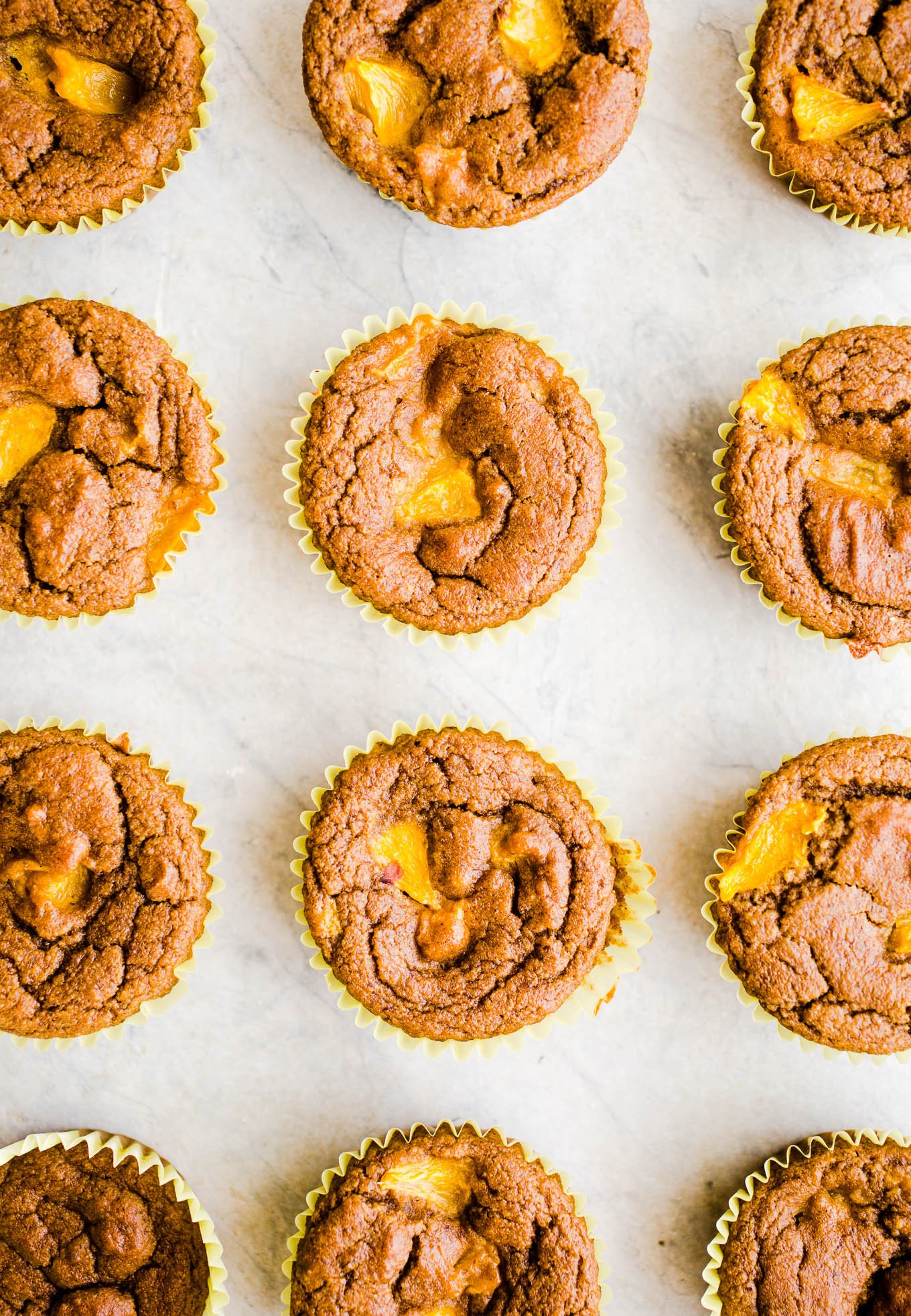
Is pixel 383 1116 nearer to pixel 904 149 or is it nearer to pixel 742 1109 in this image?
pixel 742 1109

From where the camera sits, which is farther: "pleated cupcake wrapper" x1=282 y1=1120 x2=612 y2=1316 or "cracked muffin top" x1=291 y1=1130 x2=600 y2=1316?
"pleated cupcake wrapper" x1=282 y1=1120 x2=612 y2=1316

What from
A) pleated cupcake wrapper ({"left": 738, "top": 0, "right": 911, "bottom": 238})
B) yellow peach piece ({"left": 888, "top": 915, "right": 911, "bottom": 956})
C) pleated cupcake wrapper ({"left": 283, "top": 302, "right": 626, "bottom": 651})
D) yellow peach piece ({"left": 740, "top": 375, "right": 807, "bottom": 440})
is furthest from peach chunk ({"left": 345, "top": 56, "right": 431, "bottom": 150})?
yellow peach piece ({"left": 888, "top": 915, "right": 911, "bottom": 956})

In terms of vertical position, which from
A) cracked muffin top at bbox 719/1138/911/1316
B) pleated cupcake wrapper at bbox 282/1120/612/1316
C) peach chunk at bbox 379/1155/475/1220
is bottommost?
pleated cupcake wrapper at bbox 282/1120/612/1316

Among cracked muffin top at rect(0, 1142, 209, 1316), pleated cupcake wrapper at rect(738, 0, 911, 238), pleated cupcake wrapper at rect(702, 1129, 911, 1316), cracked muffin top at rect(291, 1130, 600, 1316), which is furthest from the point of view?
pleated cupcake wrapper at rect(738, 0, 911, 238)

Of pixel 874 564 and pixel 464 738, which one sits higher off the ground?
pixel 874 564

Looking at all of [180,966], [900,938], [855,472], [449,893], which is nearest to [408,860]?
[449,893]

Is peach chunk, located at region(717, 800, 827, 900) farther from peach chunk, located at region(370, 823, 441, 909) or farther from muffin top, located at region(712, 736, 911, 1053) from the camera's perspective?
peach chunk, located at region(370, 823, 441, 909)

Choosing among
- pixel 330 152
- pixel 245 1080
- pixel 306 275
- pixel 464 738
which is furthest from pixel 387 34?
pixel 245 1080

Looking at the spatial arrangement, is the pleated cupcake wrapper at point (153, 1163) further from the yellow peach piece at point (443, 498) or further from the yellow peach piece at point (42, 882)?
the yellow peach piece at point (443, 498)
